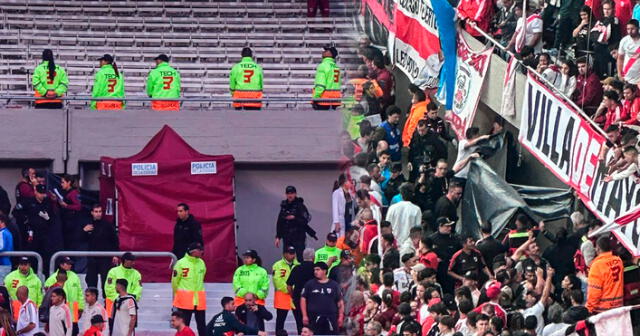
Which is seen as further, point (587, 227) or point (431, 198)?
point (431, 198)

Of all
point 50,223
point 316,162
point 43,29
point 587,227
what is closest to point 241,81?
point 316,162

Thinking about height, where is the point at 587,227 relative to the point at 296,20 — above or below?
below

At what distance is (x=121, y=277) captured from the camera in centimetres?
1548

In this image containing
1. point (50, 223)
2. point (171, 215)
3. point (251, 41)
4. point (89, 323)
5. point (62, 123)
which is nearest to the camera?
point (89, 323)

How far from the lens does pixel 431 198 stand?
14.0 m

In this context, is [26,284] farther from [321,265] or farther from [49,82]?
[49,82]

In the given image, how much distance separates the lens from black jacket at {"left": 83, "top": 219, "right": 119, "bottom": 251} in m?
16.4

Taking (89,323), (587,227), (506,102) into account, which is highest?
(506,102)

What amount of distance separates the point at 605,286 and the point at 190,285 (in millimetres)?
4826

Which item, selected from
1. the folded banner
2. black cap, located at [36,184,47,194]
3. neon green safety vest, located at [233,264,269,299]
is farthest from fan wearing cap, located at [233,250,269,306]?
the folded banner

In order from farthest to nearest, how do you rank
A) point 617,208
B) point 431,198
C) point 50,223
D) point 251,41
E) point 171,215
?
point 251,41 → point 171,215 → point 50,223 → point 431,198 → point 617,208

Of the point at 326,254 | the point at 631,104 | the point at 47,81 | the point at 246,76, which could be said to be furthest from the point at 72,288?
the point at 631,104

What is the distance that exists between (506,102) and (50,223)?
4.99 metres

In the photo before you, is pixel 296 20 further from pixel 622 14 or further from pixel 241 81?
pixel 622 14
